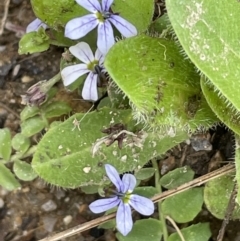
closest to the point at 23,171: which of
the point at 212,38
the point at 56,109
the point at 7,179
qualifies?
the point at 7,179

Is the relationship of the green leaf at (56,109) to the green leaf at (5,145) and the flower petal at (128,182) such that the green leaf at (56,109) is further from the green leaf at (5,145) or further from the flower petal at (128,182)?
the flower petal at (128,182)

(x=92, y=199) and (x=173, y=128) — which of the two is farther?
(x=92, y=199)

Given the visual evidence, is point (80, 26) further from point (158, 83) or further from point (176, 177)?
point (176, 177)

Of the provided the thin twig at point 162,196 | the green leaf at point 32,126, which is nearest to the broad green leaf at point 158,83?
the thin twig at point 162,196

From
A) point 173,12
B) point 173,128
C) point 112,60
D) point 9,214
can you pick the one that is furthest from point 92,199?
point 173,12

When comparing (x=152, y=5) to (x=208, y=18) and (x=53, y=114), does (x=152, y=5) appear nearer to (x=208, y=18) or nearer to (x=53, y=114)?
(x=208, y=18)

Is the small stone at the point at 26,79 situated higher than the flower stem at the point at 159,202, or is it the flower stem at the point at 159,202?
the small stone at the point at 26,79

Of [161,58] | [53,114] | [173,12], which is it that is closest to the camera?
[173,12]
